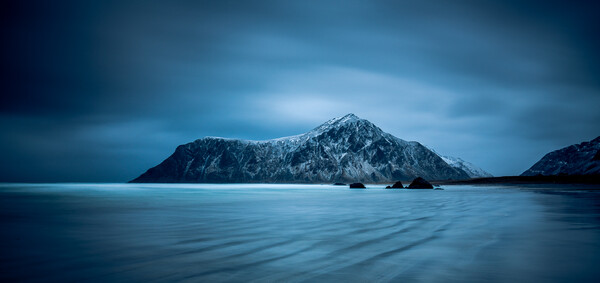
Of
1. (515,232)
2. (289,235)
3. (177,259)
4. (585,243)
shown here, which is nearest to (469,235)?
(515,232)

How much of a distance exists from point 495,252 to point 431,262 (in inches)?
95.1

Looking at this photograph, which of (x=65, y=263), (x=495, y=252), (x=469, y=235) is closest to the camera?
(x=65, y=263)

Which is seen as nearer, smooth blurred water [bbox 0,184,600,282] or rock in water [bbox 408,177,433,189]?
smooth blurred water [bbox 0,184,600,282]

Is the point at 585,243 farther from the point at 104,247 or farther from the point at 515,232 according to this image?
the point at 104,247

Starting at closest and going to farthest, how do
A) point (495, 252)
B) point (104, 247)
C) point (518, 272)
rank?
point (518, 272), point (495, 252), point (104, 247)

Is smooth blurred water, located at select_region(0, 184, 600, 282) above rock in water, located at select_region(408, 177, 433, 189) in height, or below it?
below

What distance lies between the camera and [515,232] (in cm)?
1303

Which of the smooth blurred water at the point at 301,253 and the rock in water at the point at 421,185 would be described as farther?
the rock in water at the point at 421,185

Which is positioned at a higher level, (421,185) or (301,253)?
(421,185)

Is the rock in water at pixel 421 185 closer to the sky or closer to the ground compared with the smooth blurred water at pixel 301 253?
closer to the sky

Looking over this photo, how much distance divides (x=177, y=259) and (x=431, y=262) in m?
5.96

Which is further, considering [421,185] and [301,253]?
[421,185]

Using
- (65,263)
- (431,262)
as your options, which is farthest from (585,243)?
(65,263)

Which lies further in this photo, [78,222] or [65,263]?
[78,222]
